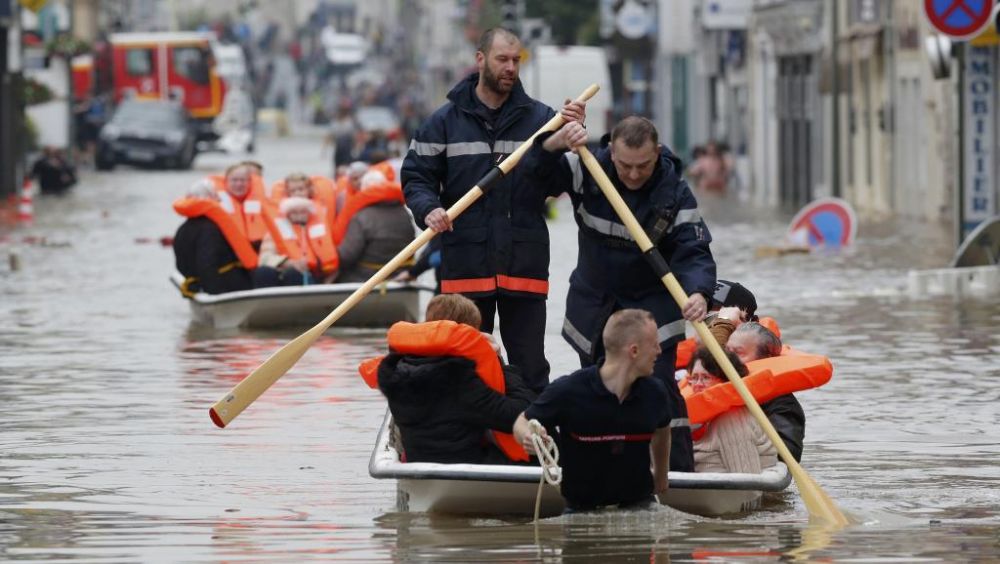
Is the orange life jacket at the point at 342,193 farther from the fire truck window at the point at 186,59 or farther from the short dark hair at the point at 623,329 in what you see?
the fire truck window at the point at 186,59

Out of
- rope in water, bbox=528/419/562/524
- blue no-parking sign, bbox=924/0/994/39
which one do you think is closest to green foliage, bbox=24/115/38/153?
blue no-parking sign, bbox=924/0/994/39

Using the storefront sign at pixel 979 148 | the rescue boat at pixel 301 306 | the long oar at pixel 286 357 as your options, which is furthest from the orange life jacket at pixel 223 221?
the long oar at pixel 286 357

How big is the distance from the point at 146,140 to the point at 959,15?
44.7 metres

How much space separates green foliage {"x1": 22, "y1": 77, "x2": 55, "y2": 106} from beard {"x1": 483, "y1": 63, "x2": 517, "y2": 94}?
130 ft

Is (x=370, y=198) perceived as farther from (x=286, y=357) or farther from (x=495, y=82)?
(x=495, y=82)

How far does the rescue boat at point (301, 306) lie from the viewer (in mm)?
19484

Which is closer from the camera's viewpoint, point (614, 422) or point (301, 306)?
point (614, 422)

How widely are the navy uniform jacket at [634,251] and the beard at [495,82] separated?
2.02 ft

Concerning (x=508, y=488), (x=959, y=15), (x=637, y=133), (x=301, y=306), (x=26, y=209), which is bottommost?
(x=26, y=209)

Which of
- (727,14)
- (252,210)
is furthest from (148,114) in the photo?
(252,210)

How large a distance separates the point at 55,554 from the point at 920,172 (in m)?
30.6

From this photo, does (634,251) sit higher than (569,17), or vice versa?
(634,251)

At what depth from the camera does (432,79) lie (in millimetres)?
140250

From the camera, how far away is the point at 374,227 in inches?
794
